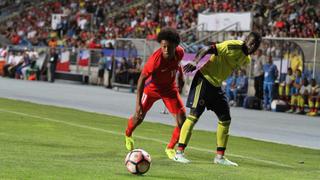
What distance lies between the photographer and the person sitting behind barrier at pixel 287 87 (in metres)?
28.8

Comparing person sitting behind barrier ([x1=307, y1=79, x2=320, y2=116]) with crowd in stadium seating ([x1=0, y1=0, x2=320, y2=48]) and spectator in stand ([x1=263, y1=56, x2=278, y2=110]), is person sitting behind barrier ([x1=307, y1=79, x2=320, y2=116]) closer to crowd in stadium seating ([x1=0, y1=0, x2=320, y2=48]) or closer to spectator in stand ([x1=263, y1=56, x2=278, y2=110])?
spectator in stand ([x1=263, y1=56, x2=278, y2=110])

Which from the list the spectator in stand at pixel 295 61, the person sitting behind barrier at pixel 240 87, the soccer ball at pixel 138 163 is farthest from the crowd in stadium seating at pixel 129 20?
the soccer ball at pixel 138 163

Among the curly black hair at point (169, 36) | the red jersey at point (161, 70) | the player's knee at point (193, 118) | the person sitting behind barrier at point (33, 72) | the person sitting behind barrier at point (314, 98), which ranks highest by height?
the curly black hair at point (169, 36)

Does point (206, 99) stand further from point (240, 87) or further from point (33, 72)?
point (33, 72)

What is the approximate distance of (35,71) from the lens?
47.3 meters

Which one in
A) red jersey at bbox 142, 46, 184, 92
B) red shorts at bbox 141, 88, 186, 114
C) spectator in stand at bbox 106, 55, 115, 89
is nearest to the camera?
red jersey at bbox 142, 46, 184, 92

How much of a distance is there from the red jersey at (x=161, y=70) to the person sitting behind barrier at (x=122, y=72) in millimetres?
25215

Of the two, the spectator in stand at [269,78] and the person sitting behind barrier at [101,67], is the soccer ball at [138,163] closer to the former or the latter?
the spectator in stand at [269,78]

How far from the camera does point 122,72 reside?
38.2m

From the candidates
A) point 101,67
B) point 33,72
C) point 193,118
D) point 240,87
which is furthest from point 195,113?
point 33,72

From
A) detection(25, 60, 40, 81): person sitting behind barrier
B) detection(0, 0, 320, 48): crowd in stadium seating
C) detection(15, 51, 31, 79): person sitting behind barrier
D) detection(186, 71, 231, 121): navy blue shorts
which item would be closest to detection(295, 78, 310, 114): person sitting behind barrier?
detection(0, 0, 320, 48): crowd in stadium seating

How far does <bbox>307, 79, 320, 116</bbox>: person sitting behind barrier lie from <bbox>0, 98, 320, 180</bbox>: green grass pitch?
29.4ft

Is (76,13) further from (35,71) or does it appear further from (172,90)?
(172,90)

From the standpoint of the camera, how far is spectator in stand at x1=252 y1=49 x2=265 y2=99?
30.2 m
